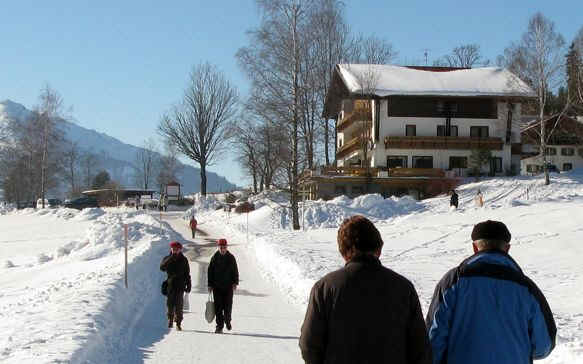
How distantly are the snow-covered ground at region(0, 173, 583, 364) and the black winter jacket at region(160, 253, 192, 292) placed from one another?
0.75m

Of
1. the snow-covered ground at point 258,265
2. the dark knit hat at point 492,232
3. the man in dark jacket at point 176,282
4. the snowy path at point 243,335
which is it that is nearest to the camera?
the dark knit hat at point 492,232

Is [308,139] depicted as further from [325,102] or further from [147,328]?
[147,328]

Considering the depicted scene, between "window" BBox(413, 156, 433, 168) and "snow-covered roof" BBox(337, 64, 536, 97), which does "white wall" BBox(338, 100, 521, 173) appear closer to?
"window" BBox(413, 156, 433, 168)

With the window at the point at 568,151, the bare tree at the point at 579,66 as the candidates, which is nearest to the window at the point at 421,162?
the bare tree at the point at 579,66

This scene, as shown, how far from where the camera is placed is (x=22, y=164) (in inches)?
3189

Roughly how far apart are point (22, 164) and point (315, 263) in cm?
7090

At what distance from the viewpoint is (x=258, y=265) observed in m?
22.0

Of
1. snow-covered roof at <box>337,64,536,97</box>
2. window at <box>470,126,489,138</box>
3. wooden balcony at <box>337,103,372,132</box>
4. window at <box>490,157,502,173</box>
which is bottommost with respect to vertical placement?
window at <box>490,157,502,173</box>

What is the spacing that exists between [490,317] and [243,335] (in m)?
7.22

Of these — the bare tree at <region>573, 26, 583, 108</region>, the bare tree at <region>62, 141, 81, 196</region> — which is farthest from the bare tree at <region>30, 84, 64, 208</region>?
the bare tree at <region>573, 26, 583, 108</region>

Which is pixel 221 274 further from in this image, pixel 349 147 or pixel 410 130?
pixel 349 147

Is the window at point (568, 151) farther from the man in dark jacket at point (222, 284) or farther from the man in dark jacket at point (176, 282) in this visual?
the man in dark jacket at point (176, 282)

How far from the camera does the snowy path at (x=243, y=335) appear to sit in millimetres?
9141

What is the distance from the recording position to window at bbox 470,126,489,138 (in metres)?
52.6
